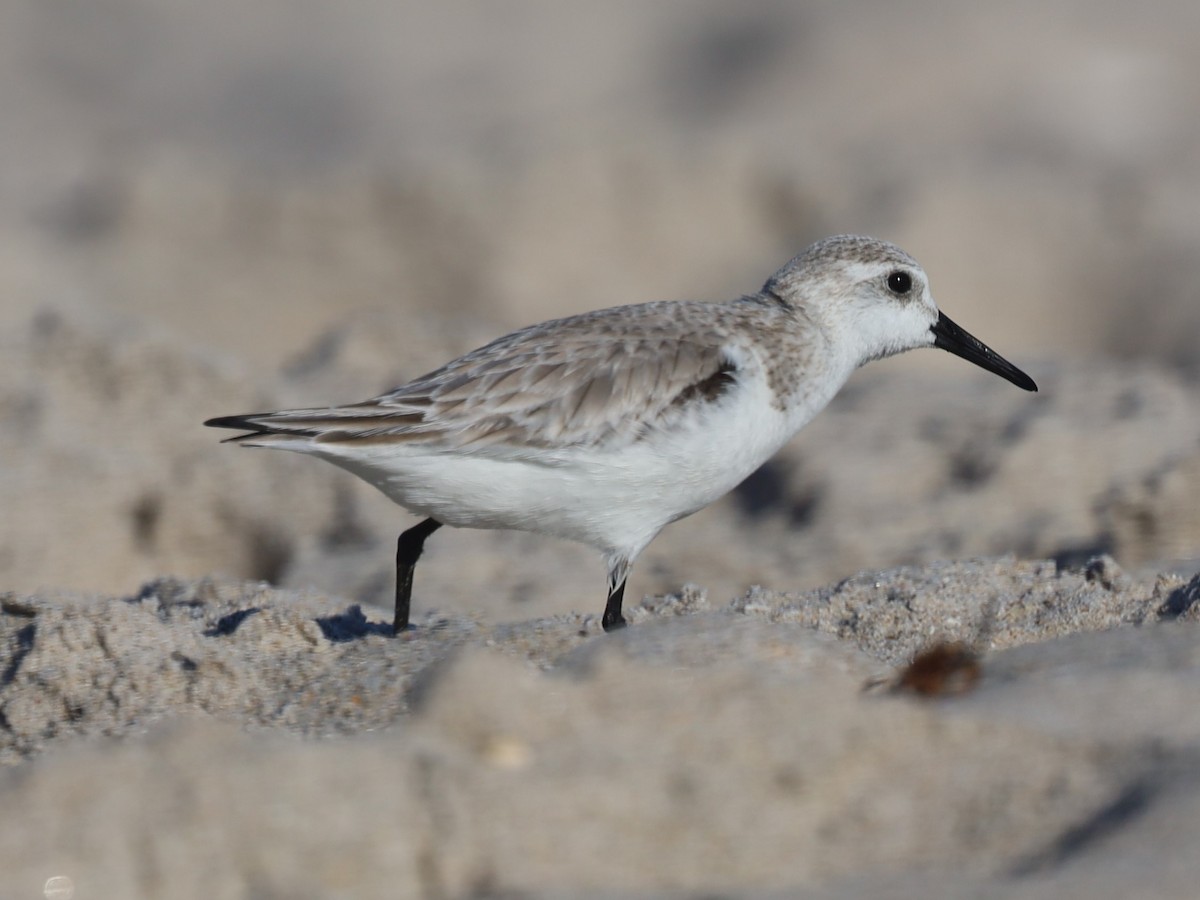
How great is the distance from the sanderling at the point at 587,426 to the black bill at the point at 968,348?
657 mm

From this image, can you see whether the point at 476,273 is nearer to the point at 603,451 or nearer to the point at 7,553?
the point at 7,553

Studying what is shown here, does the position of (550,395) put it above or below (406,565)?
above

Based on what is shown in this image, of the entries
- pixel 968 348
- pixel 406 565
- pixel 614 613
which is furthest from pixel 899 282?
pixel 406 565

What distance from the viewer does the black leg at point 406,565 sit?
13.8ft

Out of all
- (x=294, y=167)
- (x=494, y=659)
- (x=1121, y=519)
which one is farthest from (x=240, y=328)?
(x=494, y=659)

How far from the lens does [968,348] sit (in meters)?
5.11

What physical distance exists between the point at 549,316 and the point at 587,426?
19.5 feet

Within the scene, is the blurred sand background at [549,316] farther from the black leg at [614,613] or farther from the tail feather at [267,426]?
the tail feather at [267,426]

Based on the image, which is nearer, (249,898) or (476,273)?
(249,898)

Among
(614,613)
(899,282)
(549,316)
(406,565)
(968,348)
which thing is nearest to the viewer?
(614,613)

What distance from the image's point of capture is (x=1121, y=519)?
582 centimetres

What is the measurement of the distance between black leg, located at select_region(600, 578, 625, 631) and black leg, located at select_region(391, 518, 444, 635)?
530 mm

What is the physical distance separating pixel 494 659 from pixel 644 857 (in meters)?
0.59

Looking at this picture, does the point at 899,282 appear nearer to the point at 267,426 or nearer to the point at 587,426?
the point at 587,426
